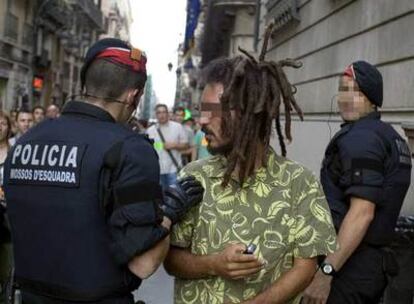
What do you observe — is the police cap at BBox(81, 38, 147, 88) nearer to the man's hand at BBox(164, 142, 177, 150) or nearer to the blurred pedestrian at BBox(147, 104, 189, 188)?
the blurred pedestrian at BBox(147, 104, 189, 188)

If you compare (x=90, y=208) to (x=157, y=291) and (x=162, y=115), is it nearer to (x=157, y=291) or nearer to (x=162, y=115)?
(x=157, y=291)

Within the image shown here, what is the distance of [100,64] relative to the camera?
8.32 feet

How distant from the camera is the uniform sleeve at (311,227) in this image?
2.41 metres

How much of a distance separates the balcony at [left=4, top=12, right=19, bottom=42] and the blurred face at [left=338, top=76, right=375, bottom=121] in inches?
994

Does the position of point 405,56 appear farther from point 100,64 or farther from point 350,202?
point 100,64

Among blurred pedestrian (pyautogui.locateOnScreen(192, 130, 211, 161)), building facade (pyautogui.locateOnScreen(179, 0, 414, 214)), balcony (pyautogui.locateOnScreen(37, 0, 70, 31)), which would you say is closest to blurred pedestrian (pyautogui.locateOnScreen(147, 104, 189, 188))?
building facade (pyautogui.locateOnScreen(179, 0, 414, 214))

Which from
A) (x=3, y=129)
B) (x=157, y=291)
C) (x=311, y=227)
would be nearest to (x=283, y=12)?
(x=157, y=291)

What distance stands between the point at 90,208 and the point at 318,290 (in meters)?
1.19

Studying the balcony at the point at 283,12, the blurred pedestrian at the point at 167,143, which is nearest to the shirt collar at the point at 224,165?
the blurred pedestrian at the point at 167,143

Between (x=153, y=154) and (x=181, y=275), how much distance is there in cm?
45

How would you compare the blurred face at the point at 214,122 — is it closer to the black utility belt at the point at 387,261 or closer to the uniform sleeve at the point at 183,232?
the uniform sleeve at the point at 183,232

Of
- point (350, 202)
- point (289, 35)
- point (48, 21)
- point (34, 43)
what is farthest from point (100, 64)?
point (48, 21)

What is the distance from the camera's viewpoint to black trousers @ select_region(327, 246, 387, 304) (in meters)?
3.22

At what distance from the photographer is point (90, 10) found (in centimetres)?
4428
